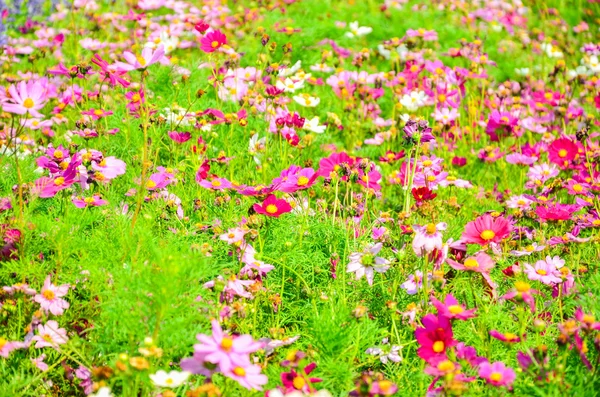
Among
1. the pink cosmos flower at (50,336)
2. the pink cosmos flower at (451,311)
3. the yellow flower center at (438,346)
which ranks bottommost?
the pink cosmos flower at (50,336)

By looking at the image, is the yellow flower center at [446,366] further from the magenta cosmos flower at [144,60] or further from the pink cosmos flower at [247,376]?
the magenta cosmos flower at [144,60]

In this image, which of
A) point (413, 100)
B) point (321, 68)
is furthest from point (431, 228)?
point (321, 68)

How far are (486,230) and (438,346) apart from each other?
385 millimetres

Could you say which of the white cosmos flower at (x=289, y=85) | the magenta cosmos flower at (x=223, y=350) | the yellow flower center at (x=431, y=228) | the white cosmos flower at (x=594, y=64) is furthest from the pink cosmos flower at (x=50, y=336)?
the white cosmos flower at (x=594, y=64)

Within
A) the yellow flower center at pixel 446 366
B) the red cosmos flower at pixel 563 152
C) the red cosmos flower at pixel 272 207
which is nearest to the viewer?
the yellow flower center at pixel 446 366

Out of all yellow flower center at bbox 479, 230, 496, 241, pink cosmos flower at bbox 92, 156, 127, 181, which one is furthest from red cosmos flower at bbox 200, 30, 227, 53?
yellow flower center at bbox 479, 230, 496, 241

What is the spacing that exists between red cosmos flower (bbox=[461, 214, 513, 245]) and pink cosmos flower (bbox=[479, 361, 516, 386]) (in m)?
0.39

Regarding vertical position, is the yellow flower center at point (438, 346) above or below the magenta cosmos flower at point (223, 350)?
below

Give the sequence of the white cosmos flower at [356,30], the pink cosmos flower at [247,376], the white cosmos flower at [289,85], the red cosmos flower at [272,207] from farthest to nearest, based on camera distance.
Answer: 1. the white cosmos flower at [356,30]
2. the white cosmos flower at [289,85]
3. the red cosmos flower at [272,207]
4. the pink cosmos flower at [247,376]

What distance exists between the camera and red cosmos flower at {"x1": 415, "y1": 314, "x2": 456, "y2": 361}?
5.04 feet

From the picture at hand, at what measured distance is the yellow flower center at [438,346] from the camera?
1.54m

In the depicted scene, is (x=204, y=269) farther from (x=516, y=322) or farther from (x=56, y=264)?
(x=516, y=322)

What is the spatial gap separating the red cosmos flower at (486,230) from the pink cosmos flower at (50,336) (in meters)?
1.01

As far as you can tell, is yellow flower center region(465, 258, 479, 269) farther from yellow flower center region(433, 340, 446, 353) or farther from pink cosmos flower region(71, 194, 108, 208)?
pink cosmos flower region(71, 194, 108, 208)
